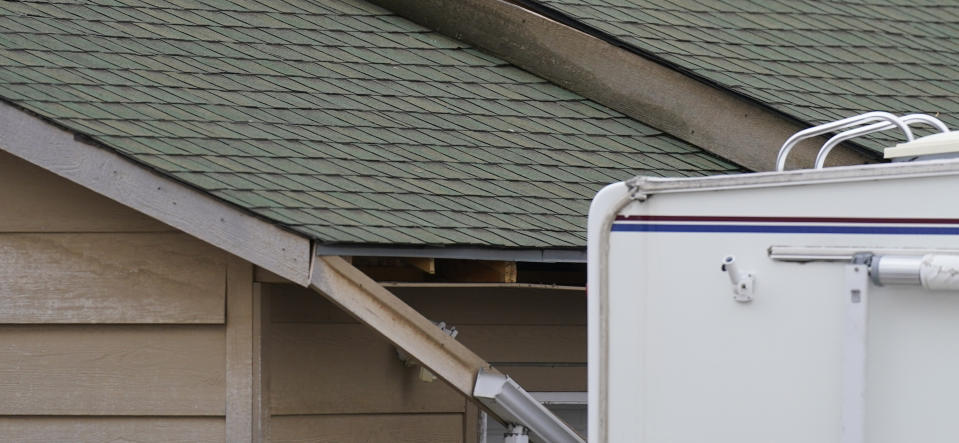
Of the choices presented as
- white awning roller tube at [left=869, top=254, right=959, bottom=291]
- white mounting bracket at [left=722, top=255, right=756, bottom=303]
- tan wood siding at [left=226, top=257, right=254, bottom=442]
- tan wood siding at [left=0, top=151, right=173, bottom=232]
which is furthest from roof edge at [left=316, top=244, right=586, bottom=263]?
white awning roller tube at [left=869, top=254, right=959, bottom=291]

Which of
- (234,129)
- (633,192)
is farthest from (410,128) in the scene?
(633,192)

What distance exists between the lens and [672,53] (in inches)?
277

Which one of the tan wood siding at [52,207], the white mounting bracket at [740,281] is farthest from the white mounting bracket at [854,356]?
the tan wood siding at [52,207]

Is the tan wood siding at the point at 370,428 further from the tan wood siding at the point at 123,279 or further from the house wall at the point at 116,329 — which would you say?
the tan wood siding at the point at 123,279

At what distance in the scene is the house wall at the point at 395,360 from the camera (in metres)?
5.79

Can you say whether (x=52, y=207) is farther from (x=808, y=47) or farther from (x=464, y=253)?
(x=808, y=47)

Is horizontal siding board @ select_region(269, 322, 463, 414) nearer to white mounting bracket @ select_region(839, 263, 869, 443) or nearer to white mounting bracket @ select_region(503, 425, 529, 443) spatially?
white mounting bracket @ select_region(503, 425, 529, 443)

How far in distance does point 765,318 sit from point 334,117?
103 inches

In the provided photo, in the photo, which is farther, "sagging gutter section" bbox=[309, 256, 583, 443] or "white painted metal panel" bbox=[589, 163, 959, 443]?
→ "sagging gutter section" bbox=[309, 256, 583, 443]

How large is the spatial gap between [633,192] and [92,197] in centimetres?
235

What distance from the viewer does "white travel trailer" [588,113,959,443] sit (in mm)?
3949

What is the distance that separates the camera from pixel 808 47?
299 inches

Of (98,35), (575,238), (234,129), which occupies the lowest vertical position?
(575,238)

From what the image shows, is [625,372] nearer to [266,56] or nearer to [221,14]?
[266,56]
